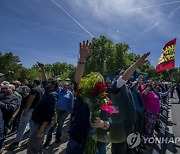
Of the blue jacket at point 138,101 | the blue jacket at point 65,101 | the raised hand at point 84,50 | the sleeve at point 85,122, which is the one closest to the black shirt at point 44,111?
the sleeve at point 85,122

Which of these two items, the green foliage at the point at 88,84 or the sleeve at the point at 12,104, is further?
the sleeve at the point at 12,104

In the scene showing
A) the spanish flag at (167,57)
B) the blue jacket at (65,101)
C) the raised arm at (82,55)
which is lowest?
the blue jacket at (65,101)

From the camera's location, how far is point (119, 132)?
375 centimetres

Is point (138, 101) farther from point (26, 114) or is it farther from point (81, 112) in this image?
point (81, 112)

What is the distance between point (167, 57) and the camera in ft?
29.7

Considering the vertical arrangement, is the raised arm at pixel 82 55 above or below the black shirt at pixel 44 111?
above

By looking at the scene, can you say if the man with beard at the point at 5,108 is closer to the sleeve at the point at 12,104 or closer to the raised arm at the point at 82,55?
the sleeve at the point at 12,104

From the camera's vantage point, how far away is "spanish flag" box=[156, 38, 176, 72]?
8.73 metres

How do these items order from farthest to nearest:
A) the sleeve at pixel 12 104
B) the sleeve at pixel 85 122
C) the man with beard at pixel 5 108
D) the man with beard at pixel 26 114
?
the man with beard at pixel 26 114, the sleeve at pixel 12 104, the man with beard at pixel 5 108, the sleeve at pixel 85 122

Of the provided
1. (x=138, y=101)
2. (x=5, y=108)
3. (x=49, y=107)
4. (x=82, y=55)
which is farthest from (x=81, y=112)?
(x=138, y=101)

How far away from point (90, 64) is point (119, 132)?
141ft

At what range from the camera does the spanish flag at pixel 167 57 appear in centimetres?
873

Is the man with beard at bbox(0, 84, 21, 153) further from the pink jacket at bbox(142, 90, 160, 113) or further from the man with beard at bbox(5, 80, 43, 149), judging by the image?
the pink jacket at bbox(142, 90, 160, 113)

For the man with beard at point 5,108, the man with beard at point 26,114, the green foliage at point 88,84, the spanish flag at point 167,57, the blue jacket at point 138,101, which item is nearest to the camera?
the green foliage at point 88,84
